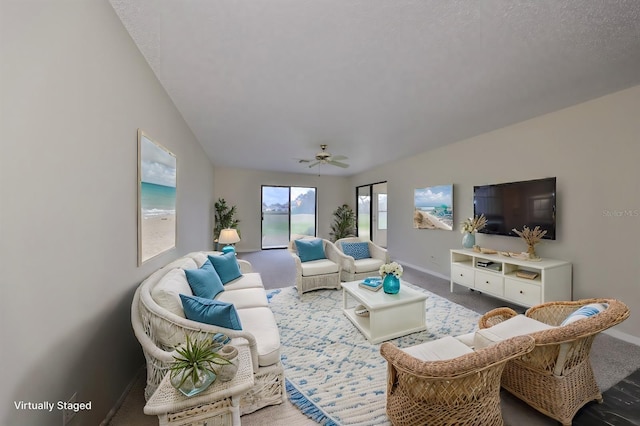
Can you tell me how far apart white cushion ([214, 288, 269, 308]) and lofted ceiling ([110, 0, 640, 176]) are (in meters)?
2.10

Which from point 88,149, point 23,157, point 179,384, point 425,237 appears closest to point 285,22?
point 88,149

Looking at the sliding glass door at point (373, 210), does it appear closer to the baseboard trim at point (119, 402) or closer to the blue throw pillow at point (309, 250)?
the blue throw pillow at point (309, 250)

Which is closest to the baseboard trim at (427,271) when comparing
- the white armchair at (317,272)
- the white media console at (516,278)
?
the white media console at (516,278)

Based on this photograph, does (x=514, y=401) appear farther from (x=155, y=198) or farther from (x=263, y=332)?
(x=155, y=198)

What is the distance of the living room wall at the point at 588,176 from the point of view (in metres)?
2.32

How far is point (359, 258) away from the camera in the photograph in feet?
13.4

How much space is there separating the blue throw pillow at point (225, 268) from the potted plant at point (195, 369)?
1710 millimetres

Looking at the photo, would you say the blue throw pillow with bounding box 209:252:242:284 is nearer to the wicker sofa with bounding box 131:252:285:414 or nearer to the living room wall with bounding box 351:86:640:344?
the wicker sofa with bounding box 131:252:285:414

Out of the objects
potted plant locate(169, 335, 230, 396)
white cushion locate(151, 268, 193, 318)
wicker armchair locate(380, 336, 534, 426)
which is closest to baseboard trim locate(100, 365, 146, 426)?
white cushion locate(151, 268, 193, 318)

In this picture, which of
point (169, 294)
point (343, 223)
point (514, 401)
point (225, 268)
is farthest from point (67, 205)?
point (343, 223)

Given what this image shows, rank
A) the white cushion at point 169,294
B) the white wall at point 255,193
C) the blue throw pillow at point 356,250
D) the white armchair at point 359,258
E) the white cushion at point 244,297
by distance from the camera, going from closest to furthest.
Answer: the white cushion at point 169,294 < the white cushion at point 244,297 < the white armchair at point 359,258 < the blue throw pillow at point 356,250 < the white wall at point 255,193

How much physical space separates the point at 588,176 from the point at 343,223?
5566mm

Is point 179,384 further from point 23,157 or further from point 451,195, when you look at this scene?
point 451,195

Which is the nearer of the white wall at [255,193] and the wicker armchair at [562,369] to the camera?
the wicker armchair at [562,369]
